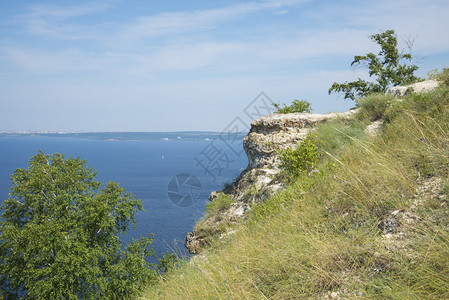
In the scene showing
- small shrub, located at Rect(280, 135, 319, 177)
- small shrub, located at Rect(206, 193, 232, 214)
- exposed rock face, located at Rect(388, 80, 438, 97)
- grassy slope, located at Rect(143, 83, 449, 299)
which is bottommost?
small shrub, located at Rect(206, 193, 232, 214)

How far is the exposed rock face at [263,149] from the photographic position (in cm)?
1327

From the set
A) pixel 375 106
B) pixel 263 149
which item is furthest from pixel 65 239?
pixel 375 106

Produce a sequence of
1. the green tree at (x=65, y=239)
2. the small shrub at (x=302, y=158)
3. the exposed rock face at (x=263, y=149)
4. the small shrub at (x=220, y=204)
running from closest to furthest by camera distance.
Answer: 1. the small shrub at (x=302, y=158)
2. the green tree at (x=65, y=239)
3. the exposed rock face at (x=263, y=149)
4. the small shrub at (x=220, y=204)

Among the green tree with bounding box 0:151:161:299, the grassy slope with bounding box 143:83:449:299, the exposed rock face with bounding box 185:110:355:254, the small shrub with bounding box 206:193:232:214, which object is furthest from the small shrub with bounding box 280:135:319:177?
the green tree with bounding box 0:151:161:299

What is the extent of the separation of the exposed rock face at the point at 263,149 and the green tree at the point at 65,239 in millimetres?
3031

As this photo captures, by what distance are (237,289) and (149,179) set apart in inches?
3409

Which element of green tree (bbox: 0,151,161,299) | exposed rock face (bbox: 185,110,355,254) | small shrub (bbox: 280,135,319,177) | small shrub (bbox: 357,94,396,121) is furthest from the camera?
exposed rock face (bbox: 185,110,355,254)

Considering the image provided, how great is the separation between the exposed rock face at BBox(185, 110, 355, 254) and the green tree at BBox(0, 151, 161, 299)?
9.94ft

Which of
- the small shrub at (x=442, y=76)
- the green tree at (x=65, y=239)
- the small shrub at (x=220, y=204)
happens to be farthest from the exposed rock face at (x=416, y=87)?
the green tree at (x=65, y=239)

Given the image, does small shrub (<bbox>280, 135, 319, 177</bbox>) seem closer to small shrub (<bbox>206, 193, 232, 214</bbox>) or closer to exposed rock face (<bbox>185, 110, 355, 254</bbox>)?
exposed rock face (<bbox>185, 110, 355, 254</bbox>)

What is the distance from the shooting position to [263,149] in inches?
573

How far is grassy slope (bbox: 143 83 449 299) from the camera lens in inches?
118

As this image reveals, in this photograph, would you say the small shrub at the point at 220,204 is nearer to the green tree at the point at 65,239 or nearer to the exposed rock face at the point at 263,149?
the exposed rock face at the point at 263,149

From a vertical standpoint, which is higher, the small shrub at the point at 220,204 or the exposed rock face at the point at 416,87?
the exposed rock face at the point at 416,87
